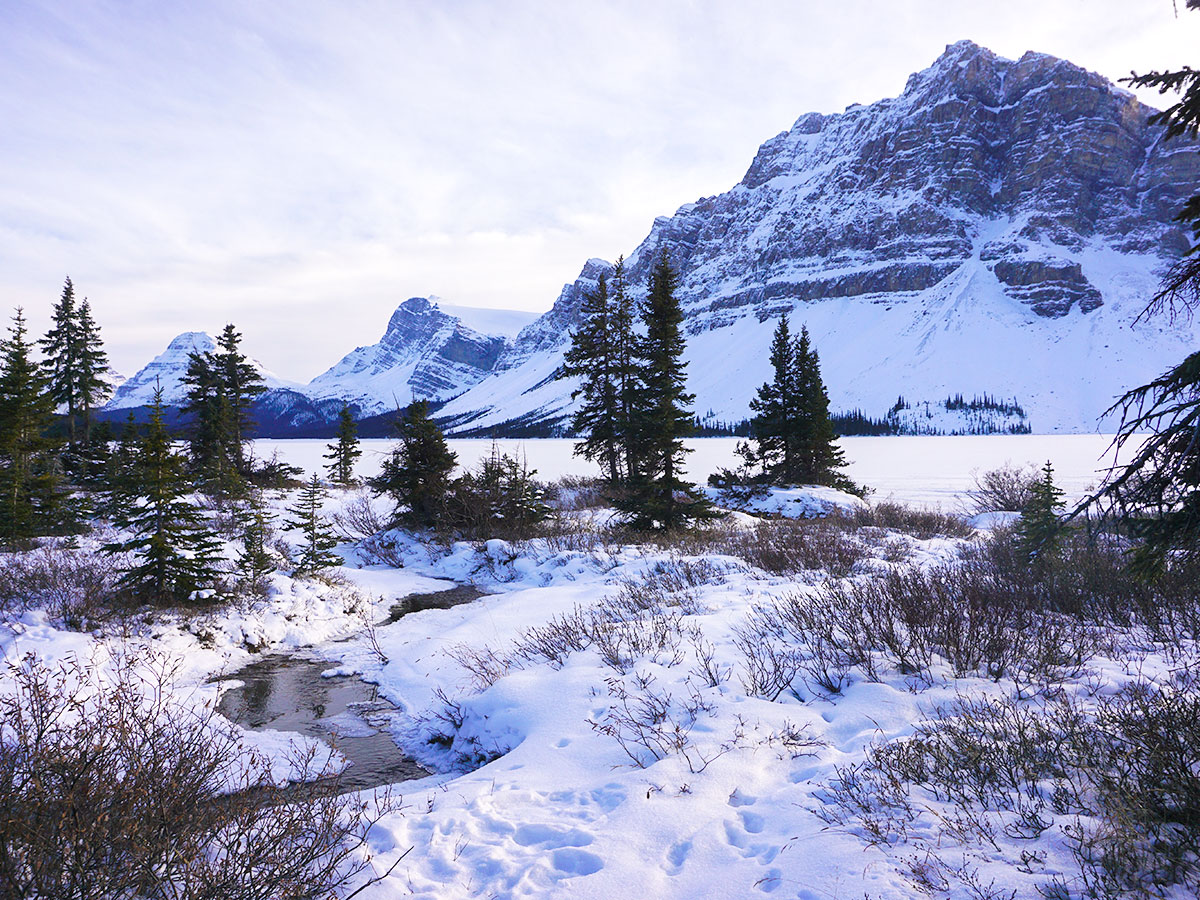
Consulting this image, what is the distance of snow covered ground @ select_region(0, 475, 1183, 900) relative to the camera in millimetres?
3537

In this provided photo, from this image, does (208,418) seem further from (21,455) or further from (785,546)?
(785,546)

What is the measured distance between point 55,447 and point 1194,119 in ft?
85.9

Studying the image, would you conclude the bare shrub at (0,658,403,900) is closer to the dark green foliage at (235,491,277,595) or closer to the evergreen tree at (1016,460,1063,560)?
the dark green foliage at (235,491,277,595)

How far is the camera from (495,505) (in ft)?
71.9

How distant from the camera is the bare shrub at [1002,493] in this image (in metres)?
25.8

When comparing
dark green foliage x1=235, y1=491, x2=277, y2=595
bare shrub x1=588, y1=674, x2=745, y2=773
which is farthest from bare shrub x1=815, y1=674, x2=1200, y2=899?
dark green foliage x1=235, y1=491, x2=277, y2=595

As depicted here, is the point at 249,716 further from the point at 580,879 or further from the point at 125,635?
the point at 580,879

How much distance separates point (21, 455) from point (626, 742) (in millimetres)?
22163

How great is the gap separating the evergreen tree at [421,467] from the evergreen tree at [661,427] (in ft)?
25.2

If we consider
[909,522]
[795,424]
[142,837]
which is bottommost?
[909,522]

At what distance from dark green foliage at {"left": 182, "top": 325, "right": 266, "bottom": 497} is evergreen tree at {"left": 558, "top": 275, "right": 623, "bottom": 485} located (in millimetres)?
18390

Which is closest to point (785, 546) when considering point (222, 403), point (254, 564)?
point (254, 564)

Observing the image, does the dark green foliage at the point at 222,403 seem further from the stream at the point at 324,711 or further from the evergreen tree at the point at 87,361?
the stream at the point at 324,711

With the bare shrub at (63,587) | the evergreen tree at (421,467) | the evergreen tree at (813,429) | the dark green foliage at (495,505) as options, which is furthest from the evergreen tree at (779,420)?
the bare shrub at (63,587)
